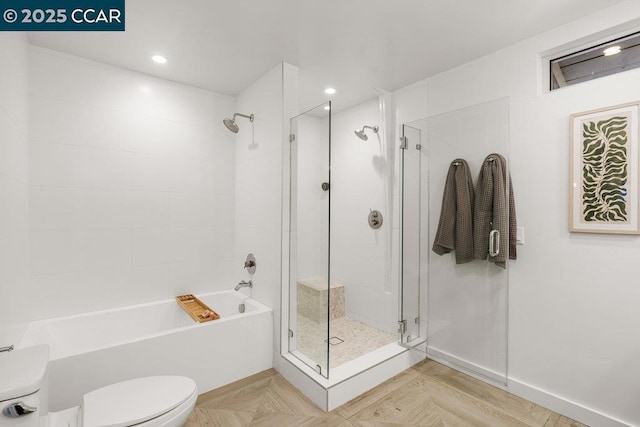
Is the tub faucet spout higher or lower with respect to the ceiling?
lower

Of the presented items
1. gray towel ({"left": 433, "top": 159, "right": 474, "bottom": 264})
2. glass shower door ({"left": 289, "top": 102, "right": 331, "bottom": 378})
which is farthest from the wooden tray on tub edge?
gray towel ({"left": 433, "top": 159, "right": 474, "bottom": 264})

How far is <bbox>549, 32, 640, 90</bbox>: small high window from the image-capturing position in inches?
67.4

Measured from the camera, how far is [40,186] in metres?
2.18

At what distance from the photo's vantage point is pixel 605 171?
5.72ft

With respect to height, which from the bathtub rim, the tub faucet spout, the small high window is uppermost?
the small high window

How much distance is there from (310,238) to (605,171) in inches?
73.1

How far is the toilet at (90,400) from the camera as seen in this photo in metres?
1.03

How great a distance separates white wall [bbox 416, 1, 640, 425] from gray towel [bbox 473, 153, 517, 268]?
93 millimetres

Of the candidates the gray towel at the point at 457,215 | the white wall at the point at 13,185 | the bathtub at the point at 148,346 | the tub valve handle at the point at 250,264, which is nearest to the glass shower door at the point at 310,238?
the bathtub at the point at 148,346

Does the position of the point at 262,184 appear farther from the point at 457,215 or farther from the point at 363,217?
the point at 457,215

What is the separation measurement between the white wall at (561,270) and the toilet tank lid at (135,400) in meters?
2.17

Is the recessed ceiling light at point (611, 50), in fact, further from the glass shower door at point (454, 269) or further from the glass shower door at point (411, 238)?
the glass shower door at point (411, 238)

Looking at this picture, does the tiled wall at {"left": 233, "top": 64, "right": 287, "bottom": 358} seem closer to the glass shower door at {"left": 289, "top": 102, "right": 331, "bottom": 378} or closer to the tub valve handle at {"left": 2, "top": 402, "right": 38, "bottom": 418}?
the glass shower door at {"left": 289, "top": 102, "right": 331, "bottom": 378}

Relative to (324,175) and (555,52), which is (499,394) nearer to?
(324,175)
